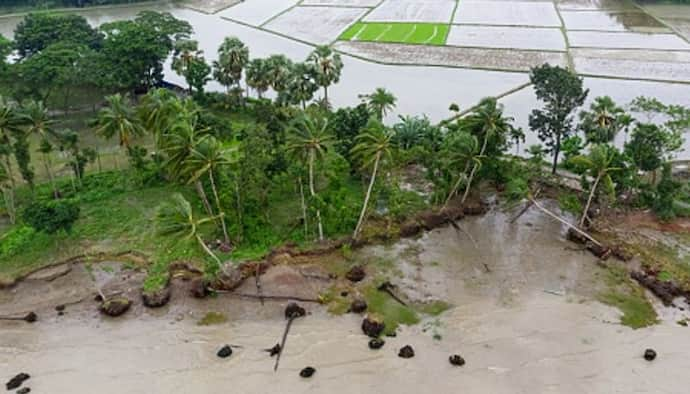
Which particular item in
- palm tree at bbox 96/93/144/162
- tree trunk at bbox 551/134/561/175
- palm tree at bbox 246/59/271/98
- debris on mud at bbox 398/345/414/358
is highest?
palm tree at bbox 246/59/271/98

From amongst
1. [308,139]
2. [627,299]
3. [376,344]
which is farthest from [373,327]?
[627,299]

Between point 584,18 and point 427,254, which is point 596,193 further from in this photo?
point 584,18

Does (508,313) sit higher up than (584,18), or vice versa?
(584,18)

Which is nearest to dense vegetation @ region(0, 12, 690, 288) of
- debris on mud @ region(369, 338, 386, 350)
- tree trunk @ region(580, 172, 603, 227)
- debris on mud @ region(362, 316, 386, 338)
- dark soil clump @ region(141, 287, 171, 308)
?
tree trunk @ region(580, 172, 603, 227)

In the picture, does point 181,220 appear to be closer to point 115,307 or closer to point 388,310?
point 115,307

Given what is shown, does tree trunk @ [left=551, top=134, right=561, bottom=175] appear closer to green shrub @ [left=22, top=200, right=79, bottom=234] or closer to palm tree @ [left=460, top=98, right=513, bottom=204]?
palm tree @ [left=460, top=98, right=513, bottom=204]

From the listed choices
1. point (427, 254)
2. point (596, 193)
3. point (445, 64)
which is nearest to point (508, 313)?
point (427, 254)
